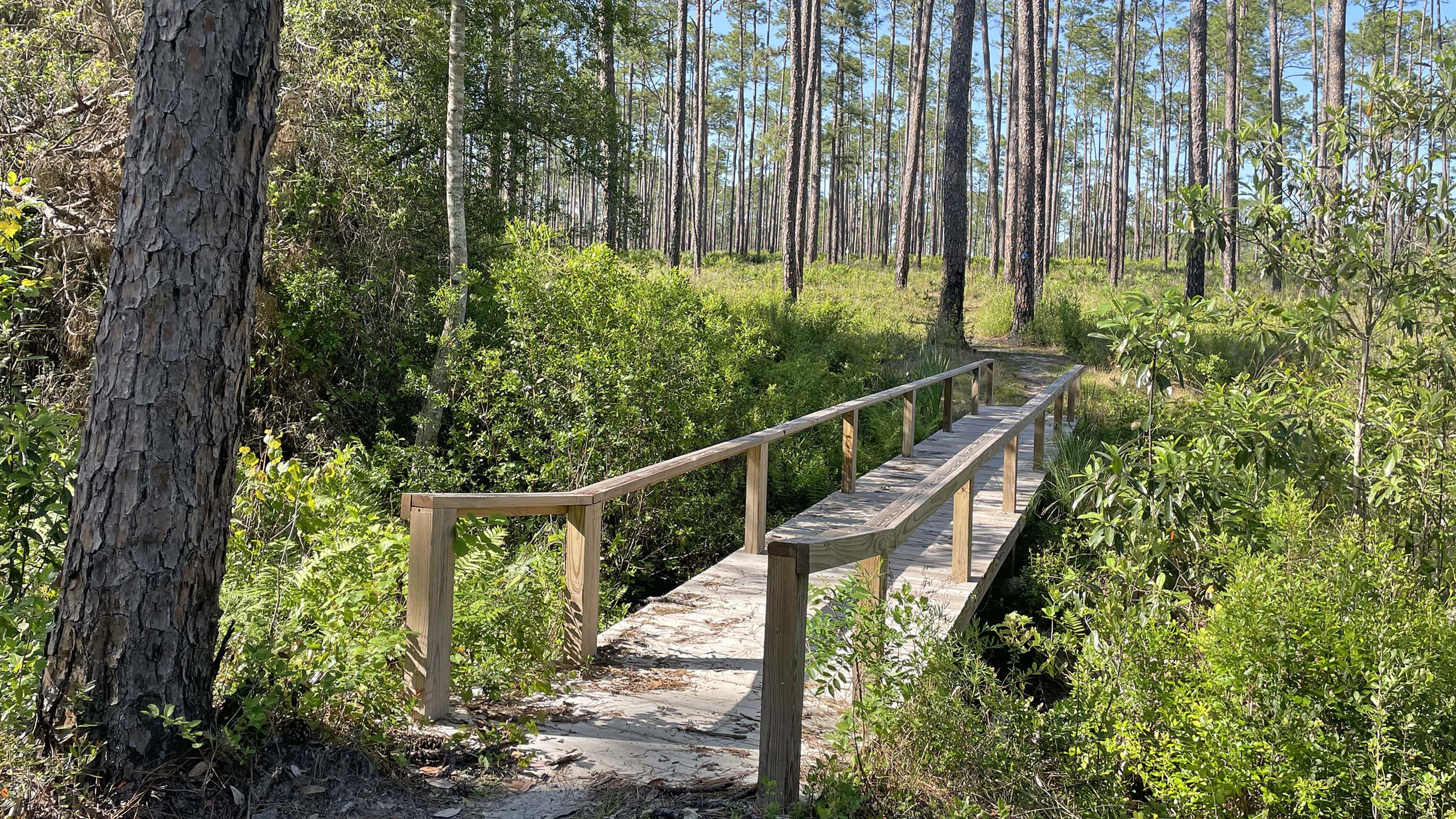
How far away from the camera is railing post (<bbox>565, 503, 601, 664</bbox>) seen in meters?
4.24

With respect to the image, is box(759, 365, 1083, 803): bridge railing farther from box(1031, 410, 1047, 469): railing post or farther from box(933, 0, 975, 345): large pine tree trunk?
box(933, 0, 975, 345): large pine tree trunk

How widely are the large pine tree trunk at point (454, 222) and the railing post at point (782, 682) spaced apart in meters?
6.80

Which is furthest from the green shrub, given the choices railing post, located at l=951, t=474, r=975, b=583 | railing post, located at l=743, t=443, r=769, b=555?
railing post, located at l=743, t=443, r=769, b=555

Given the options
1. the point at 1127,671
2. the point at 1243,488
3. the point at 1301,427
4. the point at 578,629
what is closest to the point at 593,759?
the point at 578,629

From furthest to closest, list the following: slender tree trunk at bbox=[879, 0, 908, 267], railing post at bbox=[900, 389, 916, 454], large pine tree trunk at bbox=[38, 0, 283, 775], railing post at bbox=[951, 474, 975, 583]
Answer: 1. slender tree trunk at bbox=[879, 0, 908, 267]
2. railing post at bbox=[900, 389, 916, 454]
3. railing post at bbox=[951, 474, 975, 583]
4. large pine tree trunk at bbox=[38, 0, 283, 775]

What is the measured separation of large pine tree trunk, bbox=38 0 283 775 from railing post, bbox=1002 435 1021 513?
581cm

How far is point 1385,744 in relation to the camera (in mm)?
2914

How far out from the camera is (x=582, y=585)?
168 inches

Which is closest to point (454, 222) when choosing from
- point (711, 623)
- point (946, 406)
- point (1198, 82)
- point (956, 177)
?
point (946, 406)

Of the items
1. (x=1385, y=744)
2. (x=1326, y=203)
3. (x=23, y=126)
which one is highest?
(x=23, y=126)

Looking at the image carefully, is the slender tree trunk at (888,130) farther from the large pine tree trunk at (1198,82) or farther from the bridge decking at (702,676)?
the bridge decking at (702,676)

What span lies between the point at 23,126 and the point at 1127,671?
28.6ft

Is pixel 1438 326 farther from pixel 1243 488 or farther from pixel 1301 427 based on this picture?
pixel 1243 488

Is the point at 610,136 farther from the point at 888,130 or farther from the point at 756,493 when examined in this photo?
the point at 888,130
